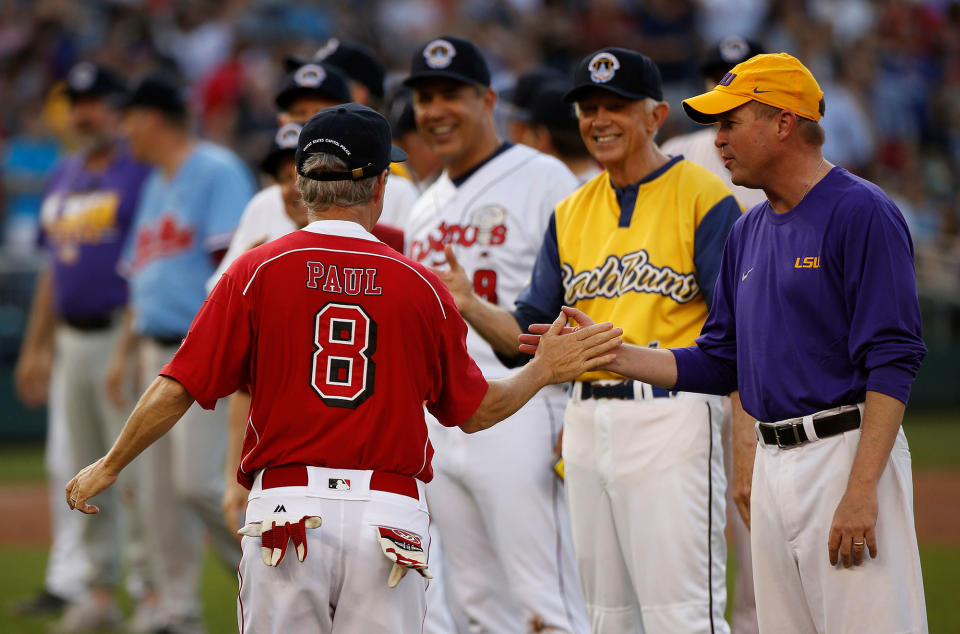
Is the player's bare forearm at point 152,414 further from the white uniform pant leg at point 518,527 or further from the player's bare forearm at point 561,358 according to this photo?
the white uniform pant leg at point 518,527

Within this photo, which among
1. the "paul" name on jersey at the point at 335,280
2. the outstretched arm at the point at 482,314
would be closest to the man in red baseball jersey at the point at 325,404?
the "paul" name on jersey at the point at 335,280

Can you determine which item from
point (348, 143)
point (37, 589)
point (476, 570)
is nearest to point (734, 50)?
point (476, 570)

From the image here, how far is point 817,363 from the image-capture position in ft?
12.0

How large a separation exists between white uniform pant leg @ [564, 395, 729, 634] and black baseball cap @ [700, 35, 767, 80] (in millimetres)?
2120

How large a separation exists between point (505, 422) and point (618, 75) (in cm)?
141

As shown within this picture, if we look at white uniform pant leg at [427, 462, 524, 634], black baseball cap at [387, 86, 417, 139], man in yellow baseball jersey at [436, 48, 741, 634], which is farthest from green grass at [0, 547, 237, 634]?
man in yellow baseball jersey at [436, 48, 741, 634]

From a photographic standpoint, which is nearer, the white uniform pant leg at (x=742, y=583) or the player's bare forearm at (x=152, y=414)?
the player's bare forearm at (x=152, y=414)

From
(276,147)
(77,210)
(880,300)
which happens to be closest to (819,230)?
(880,300)

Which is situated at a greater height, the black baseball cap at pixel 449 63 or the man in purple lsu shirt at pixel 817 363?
the black baseball cap at pixel 449 63

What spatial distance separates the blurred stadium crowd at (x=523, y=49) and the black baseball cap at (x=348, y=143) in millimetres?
10946

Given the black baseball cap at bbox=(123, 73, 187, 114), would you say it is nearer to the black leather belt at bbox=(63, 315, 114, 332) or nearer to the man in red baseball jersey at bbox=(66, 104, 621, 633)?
the black leather belt at bbox=(63, 315, 114, 332)

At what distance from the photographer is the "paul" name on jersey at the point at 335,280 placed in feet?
11.5

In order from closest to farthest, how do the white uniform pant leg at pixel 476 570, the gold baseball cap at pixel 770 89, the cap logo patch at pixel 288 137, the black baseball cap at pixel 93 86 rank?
the gold baseball cap at pixel 770 89
the white uniform pant leg at pixel 476 570
the cap logo patch at pixel 288 137
the black baseball cap at pixel 93 86

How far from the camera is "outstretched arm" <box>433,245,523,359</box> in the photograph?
4.51 meters
